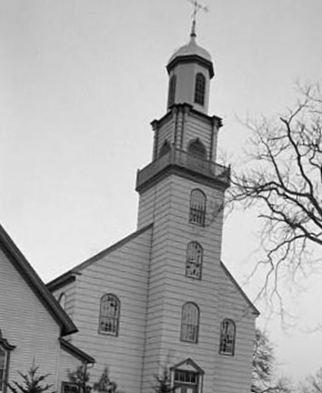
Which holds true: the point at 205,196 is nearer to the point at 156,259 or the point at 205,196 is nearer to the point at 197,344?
the point at 156,259

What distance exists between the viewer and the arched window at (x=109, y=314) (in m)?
33.6

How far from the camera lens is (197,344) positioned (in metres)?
34.6

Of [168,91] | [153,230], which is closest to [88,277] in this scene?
[153,230]

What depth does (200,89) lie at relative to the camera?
3897cm

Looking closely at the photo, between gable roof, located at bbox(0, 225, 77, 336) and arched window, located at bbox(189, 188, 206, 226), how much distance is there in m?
12.5

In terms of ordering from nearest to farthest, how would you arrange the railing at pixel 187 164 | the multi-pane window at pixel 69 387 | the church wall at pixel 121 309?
1. the multi-pane window at pixel 69 387
2. the church wall at pixel 121 309
3. the railing at pixel 187 164

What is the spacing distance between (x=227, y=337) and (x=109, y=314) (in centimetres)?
704

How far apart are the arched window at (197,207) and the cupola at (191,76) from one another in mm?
5235

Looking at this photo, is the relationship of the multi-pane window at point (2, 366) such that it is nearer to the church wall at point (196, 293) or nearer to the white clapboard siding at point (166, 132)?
the church wall at point (196, 293)

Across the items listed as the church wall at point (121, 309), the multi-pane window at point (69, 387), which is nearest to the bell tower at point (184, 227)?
the church wall at point (121, 309)

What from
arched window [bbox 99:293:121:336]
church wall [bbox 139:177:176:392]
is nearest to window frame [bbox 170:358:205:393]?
church wall [bbox 139:177:176:392]

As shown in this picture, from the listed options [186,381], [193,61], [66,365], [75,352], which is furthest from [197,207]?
[66,365]

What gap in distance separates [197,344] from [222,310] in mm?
3195

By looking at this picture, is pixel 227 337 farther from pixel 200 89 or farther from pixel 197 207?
pixel 200 89
